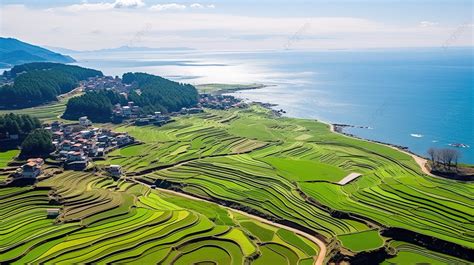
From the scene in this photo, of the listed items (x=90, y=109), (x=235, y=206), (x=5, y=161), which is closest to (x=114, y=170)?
(x=5, y=161)

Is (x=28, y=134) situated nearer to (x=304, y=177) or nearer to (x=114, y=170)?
(x=114, y=170)

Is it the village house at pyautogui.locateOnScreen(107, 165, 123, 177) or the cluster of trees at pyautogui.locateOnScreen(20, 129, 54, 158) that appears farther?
the cluster of trees at pyautogui.locateOnScreen(20, 129, 54, 158)

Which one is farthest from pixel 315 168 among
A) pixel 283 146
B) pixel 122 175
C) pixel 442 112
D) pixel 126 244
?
pixel 442 112

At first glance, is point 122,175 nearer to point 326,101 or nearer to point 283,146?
point 283,146

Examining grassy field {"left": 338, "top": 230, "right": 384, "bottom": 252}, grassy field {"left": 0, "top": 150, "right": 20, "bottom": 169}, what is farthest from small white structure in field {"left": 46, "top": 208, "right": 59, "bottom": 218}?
grassy field {"left": 338, "top": 230, "right": 384, "bottom": 252}

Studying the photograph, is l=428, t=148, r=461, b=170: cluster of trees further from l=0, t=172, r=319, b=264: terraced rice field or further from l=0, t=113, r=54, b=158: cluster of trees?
l=0, t=113, r=54, b=158: cluster of trees

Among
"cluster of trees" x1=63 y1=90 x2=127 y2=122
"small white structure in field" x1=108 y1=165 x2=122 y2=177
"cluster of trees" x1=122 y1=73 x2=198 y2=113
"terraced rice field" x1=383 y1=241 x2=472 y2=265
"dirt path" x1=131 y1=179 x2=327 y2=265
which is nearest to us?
"terraced rice field" x1=383 y1=241 x2=472 y2=265

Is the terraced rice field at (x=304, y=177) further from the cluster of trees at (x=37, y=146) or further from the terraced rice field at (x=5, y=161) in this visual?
the terraced rice field at (x=5, y=161)

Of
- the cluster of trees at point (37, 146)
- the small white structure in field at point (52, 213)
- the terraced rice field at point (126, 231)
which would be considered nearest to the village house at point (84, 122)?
the cluster of trees at point (37, 146)
